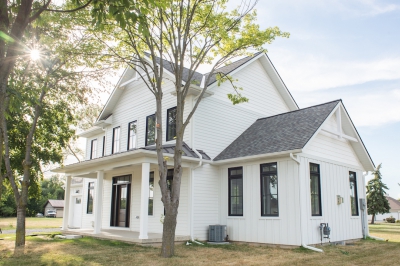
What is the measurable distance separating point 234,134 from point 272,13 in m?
5.95

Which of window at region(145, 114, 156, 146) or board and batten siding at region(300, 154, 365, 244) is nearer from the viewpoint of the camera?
board and batten siding at region(300, 154, 365, 244)

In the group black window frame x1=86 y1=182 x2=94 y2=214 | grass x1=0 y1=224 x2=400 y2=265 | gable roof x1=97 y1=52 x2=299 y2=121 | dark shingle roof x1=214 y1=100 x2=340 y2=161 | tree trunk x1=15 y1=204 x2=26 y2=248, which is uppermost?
gable roof x1=97 y1=52 x2=299 y2=121

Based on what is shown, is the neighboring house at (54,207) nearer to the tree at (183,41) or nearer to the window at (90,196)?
the window at (90,196)

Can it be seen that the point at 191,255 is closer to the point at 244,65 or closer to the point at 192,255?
the point at 192,255

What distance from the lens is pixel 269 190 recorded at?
12.1m

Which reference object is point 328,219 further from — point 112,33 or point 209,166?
point 112,33

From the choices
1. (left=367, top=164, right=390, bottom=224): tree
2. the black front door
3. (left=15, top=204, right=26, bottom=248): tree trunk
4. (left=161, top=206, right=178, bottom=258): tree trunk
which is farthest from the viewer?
(left=367, top=164, right=390, bottom=224): tree

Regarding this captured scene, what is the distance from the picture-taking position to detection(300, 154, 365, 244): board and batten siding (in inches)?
447

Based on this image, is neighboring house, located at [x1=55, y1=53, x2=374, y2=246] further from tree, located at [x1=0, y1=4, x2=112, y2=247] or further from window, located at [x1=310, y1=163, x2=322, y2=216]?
tree, located at [x1=0, y1=4, x2=112, y2=247]

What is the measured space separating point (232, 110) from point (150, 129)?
3791 millimetres

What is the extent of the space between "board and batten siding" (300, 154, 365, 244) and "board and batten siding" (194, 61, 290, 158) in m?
4.00

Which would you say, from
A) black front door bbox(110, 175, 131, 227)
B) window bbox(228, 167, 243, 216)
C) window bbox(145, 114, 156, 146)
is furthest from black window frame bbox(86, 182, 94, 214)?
window bbox(228, 167, 243, 216)

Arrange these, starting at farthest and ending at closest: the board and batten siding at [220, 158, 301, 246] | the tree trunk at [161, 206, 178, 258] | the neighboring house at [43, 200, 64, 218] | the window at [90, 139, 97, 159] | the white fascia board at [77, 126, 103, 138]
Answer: the neighboring house at [43, 200, 64, 218]
the window at [90, 139, 97, 159]
the white fascia board at [77, 126, 103, 138]
the board and batten siding at [220, 158, 301, 246]
the tree trunk at [161, 206, 178, 258]

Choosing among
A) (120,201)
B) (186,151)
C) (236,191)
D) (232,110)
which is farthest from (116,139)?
(236,191)
